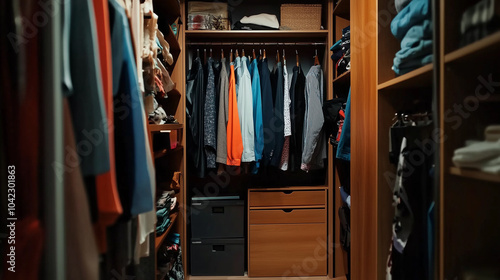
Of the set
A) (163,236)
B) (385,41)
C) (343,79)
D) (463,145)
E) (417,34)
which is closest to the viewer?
(463,145)

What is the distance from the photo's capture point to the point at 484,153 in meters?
0.61

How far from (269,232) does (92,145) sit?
5.94 ft

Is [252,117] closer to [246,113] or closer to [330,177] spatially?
[246,113]

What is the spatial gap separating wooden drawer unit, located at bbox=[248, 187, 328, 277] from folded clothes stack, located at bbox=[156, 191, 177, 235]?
0.70 meters

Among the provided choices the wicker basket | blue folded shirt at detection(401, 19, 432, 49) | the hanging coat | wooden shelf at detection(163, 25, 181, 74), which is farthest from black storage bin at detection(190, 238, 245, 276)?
blue folded shirt at detection(401, 19, 432, 49)

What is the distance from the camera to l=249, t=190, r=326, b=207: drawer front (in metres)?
2.19

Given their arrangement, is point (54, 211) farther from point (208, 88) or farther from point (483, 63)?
point (208, 88)

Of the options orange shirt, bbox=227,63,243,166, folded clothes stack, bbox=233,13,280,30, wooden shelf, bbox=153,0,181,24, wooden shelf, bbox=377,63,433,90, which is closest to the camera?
wooden shelf, bbox=377,63,433,90

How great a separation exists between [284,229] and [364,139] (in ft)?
3.74

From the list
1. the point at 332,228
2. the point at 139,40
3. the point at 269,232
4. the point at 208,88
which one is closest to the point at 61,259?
the point at 139,40

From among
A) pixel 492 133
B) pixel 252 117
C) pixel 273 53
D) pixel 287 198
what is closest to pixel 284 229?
pixel 287 198

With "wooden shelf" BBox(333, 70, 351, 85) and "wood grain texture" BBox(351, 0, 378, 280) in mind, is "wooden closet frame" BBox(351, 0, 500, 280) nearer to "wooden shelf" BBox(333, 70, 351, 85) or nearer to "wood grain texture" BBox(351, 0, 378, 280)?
"wood grain texture" BBox(351, 0, 378, 280)

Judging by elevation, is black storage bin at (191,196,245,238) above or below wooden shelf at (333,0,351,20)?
below

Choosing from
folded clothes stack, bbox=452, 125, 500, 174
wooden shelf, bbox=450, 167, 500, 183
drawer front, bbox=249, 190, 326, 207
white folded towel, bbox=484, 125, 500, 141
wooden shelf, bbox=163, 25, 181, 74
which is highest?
wooden shelf, bbox=163, 25, 181, 74
